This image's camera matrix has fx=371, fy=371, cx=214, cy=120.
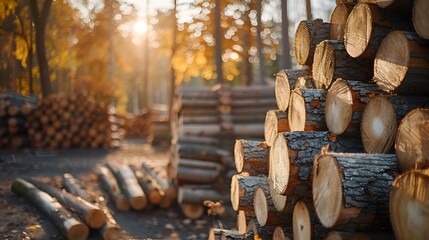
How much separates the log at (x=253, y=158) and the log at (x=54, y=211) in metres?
2.25

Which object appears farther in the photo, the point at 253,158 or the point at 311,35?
the point at 253,158

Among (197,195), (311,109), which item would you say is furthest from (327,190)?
(197,195)

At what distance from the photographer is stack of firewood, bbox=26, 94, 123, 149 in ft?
38.1

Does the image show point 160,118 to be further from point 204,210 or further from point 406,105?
point 406,105

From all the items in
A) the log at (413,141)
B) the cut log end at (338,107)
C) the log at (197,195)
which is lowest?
the log at (197,195)

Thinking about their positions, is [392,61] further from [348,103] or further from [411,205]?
[411,205]

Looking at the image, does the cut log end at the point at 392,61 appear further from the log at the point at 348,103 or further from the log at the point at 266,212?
the log at the point at 266,212

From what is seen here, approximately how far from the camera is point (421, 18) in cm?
245

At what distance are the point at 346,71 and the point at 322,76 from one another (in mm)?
270

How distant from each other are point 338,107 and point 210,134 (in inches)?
226

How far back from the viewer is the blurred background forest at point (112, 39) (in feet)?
24.5

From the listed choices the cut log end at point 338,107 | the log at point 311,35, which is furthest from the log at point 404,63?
the log at point 311,35

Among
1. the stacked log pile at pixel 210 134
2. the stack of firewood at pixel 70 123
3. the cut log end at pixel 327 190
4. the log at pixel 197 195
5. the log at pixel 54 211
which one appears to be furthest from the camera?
the stack of firewood at pixel 70 123

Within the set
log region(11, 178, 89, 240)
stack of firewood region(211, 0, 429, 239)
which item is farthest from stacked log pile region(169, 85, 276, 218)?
stack of firewood region(211, 0, 429, 239)
